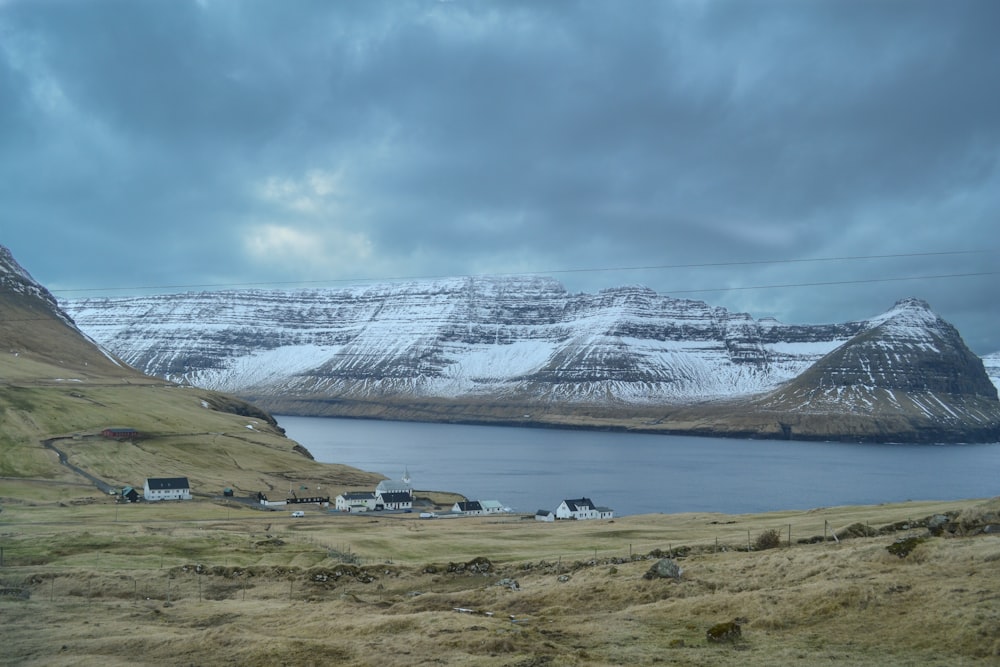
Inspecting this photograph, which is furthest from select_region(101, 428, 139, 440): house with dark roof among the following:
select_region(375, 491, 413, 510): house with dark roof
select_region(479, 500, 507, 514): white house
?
select_region(479, 500, 507, 514): white house

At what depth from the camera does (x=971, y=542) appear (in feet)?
106

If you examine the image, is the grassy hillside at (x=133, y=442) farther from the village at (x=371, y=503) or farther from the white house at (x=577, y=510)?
the white house at (x=577, y=510)

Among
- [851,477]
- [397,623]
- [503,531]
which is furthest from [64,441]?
[851,477]

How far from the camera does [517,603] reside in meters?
33.2

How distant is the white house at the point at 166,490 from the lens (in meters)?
94.8

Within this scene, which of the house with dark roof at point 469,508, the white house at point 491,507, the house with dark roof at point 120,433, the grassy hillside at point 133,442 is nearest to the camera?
the house with dark roof at point 469,508

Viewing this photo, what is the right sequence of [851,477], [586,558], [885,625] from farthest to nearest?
1. [851,477]
2. [586,558]
3. [885,625]

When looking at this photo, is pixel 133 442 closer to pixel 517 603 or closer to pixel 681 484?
pixel 681 484

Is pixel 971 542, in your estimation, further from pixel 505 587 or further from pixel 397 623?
pixel 397 623

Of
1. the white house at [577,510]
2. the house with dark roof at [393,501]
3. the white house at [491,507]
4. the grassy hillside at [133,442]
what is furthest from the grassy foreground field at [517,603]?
the house with dark roof at [393,501]

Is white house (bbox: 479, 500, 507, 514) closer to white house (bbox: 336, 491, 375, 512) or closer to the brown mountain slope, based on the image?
Result: white house (bbox: 336, 491, 375, 512)

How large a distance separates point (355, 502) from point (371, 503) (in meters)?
2.58

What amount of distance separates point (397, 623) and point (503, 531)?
43.4m

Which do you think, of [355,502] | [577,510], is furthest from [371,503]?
[577,510]
